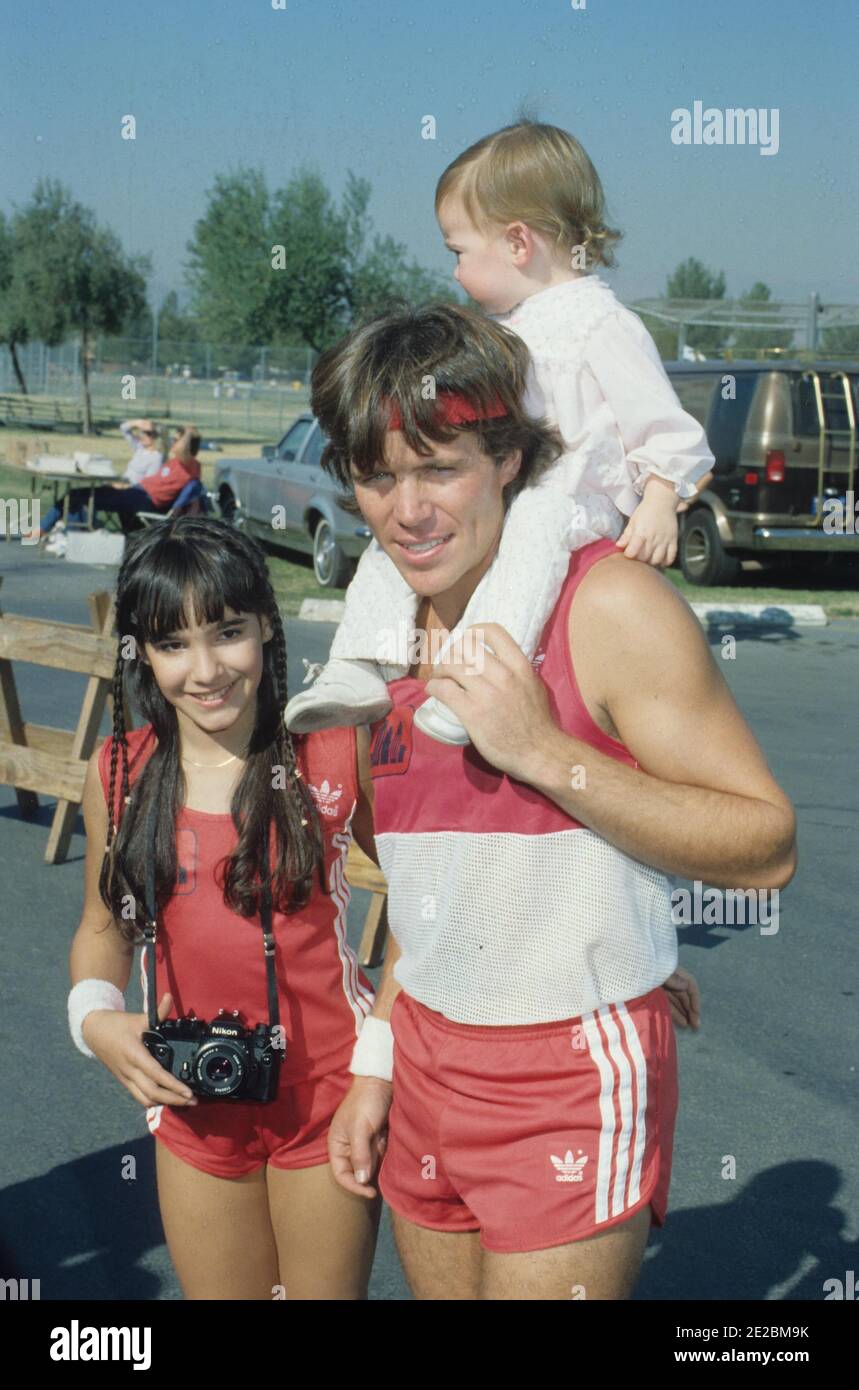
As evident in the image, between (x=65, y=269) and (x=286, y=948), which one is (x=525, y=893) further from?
(x=65, y=269)

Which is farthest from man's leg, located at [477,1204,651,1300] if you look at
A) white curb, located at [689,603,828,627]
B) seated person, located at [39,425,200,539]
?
seated person, located at [39,425,200,539]

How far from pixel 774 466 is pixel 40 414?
37.2m

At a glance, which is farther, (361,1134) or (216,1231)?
(216,1231)

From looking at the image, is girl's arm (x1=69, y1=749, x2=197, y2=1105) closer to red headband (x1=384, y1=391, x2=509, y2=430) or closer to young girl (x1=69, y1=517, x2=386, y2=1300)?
young girl (x1=69, y1=517, x2=386, y2=1300)

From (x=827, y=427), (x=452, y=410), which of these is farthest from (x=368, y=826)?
(x=827, y=427)

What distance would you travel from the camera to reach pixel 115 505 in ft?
60.6

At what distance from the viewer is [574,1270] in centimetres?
204

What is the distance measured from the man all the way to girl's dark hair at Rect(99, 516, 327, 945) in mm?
448

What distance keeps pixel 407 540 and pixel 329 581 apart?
14440mm

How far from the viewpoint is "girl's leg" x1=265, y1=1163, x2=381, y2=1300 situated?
2.61 metres

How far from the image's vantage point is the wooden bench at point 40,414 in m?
46.3
